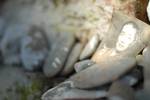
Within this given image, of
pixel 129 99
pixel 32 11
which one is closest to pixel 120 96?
pixel 129 99

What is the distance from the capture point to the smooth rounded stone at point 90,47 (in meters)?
2.56

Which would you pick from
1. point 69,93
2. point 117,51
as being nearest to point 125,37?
point 117,51

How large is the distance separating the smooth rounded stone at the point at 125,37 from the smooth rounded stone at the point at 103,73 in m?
0.10

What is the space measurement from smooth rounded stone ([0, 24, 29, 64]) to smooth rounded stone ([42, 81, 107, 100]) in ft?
1.51

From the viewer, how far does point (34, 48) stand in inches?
106

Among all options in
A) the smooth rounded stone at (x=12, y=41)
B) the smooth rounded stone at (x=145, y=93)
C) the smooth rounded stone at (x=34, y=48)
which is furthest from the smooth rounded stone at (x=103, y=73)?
the smooth rounded stone at (x=12, y=41)

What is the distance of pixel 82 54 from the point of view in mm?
2576

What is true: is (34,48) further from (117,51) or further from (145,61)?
(145,61)

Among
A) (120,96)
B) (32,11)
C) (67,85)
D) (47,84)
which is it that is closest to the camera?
(120,96)

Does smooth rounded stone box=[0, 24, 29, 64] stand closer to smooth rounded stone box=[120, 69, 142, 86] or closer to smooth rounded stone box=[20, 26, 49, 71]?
smooth rounded stone box=[20, 26, 49, 71]

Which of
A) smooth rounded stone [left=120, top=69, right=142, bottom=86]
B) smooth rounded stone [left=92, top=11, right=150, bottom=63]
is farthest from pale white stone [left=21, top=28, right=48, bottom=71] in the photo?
smooth rounded stone [left=120, top=69, right=142, bottom=86]

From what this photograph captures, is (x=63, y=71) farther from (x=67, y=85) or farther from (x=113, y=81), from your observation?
(x=113, y=81)

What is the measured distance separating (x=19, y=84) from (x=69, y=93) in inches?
14.1

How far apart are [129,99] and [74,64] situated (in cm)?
47
